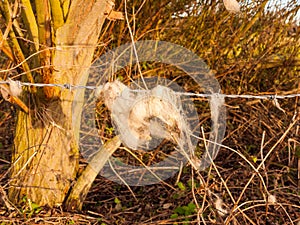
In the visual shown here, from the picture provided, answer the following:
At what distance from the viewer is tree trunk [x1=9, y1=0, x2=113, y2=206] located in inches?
100

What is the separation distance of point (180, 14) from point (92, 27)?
1.76 m

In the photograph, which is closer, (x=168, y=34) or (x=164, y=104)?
(x=164, y=104)

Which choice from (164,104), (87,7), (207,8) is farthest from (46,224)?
(207,8)

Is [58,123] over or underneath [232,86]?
over

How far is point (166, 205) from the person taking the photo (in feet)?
9.98

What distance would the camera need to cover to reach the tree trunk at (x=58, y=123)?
255cm

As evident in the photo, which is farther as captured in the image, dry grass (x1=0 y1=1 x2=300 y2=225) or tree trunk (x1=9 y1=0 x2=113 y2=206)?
dry grass (x1=0 y1=1 x2=300 y2=225)

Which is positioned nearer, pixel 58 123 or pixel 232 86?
pixel 58 123

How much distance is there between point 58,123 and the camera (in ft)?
9.00

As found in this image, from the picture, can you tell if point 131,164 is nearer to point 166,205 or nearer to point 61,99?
point 166,205

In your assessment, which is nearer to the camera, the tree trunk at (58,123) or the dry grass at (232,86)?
the tree trunk at (58,123)

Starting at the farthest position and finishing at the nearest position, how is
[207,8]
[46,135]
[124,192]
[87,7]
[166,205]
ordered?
[207,8]
[124,192]
[166,205]
[46,135]
[87,7]

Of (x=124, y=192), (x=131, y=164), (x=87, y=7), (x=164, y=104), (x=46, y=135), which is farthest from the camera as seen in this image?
(x=131, y=164)

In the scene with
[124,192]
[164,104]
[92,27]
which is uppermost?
[92,27]
